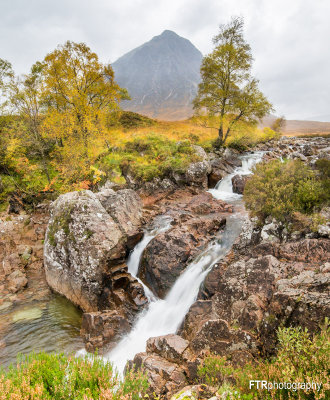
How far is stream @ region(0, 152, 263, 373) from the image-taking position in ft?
27.8

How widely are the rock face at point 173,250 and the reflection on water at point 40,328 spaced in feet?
12.6

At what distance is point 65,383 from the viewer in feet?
12.1

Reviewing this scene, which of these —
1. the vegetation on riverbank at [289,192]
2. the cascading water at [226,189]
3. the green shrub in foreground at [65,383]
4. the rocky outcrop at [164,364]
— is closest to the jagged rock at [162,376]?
the rocky outcrop at [164,364]

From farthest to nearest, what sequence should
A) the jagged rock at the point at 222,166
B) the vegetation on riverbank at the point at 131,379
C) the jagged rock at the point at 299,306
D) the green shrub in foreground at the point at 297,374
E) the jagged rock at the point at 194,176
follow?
the jagged rock at the point at 222,166 → the jagged rock at the point at 194,176 → the jagged rock at the point at 299,306 → the vegetation on riverbank at the point at 131,379 → the green shrub in foreground at the point at 297,374

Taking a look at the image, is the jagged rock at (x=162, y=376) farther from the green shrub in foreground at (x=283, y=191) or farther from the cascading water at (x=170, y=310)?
the green shrub in foreground at (x=283, y=191)

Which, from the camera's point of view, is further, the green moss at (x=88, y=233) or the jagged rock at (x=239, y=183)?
the jagged rock at (x=239, y=183)

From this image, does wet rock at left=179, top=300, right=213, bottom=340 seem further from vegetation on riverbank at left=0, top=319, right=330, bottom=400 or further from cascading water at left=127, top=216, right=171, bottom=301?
cascading water at left=127, top=216, right=171, bottom=301

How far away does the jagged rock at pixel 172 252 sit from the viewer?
33.9 ft

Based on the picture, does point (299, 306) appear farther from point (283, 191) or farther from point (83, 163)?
point (83, 163)

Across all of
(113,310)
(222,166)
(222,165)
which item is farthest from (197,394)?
(222,165)

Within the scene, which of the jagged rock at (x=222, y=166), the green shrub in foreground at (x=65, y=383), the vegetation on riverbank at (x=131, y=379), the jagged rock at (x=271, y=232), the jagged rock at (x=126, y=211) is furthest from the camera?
the jagged rock at (x=222, y=166)

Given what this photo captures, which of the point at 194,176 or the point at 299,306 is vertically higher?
the point at 194,176

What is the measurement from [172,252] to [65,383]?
287 inches

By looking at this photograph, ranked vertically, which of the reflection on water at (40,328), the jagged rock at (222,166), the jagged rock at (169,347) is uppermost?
the jagged rock at (222,166)
